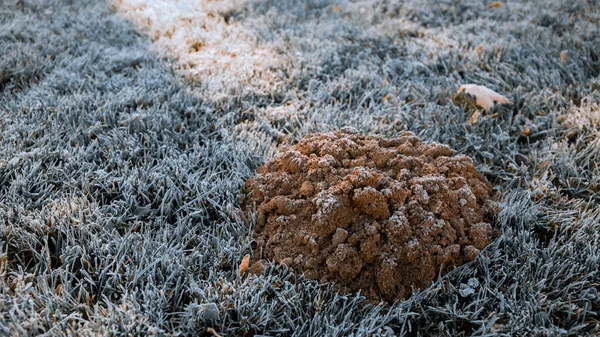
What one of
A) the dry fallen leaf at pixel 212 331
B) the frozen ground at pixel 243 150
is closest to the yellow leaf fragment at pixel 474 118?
the frozen ground at pixel 243 150

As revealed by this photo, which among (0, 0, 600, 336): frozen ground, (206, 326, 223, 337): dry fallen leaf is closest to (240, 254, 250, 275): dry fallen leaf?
(0, 0, 600, 336): frozen ground

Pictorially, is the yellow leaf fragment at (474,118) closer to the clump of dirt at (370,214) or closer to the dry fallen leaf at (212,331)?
the clump of dirt at (370,214)

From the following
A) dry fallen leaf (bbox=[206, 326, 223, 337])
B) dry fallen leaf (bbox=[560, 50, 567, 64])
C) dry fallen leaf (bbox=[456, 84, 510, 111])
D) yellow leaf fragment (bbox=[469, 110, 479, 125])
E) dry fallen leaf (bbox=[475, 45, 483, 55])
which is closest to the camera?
dry fallen leaf (bbox=[206, 326, 223, 337])

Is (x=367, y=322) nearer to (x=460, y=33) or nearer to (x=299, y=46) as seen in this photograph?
(x=299, y=46)

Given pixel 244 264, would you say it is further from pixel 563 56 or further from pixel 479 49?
pixel 563 56

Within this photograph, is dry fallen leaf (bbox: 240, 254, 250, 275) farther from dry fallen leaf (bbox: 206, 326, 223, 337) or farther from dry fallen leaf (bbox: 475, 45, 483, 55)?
dry fallen leaf (bbox: 475, 45, 483, 55)

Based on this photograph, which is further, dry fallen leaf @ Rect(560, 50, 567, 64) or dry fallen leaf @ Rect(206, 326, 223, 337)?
dry fallen leaf @ Rect(560, 50, 567, 64)

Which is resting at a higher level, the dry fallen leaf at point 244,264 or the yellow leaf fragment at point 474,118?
the dry fallen leaf at point 244,264
